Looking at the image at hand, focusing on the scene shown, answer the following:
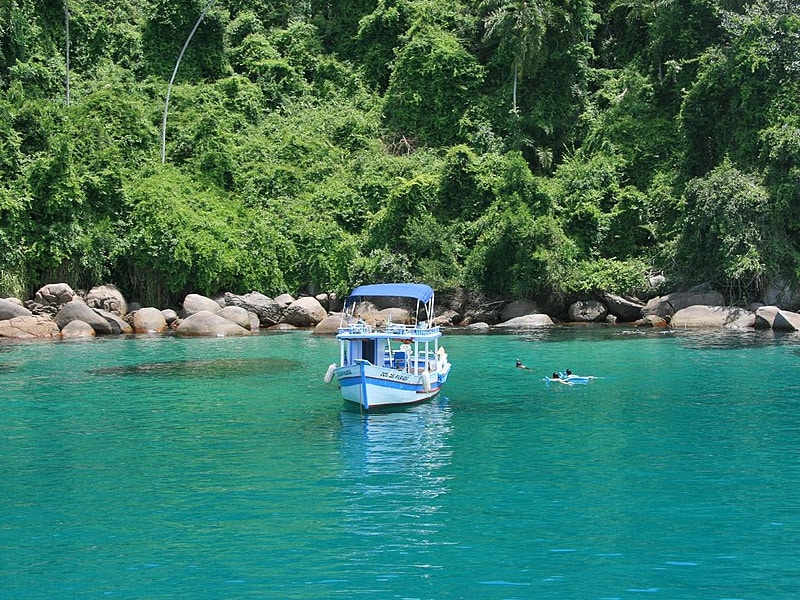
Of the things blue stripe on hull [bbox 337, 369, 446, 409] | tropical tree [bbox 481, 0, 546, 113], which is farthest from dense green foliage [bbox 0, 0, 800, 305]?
blue stripe on hull [bbox 337, 369, 446, 409]

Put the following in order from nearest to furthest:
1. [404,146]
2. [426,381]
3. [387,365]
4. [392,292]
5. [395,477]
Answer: [395,477] → [426,381] → [387,365] → [392,292] → [404,146]

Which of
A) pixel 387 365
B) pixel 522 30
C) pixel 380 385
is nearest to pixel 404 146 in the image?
pixel 522 30

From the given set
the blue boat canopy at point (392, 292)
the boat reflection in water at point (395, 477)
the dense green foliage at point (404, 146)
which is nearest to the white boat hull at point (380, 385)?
the boat reflection in water at point (395, 477)

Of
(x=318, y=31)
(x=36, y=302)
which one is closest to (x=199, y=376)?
(x=36, y=302)

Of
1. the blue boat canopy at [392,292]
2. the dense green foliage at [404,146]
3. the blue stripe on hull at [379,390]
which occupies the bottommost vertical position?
the blue stripe on hull at [379,390]

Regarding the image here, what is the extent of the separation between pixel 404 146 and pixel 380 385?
3749 centimetres

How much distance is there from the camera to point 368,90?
6356 centimetres

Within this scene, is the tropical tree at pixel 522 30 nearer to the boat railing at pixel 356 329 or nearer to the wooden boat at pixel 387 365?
the wooden boat at pixel 387 365

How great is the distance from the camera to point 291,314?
45.9 metres

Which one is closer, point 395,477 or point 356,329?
point 395,477

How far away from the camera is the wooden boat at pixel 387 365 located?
896 inches

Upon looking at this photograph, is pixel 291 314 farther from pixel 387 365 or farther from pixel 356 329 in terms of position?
pixel 356 329

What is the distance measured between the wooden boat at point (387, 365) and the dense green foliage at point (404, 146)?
68.8 feet

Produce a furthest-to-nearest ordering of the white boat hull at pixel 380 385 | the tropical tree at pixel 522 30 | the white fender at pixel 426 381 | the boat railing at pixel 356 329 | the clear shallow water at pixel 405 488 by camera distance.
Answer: the tropical tree at pixel 522 30 < the boat railing at pixel 356 329 < the white fender at pixel 426 381 < the white boat hull at pixel 380 385 < the clear shallow water at pixel 405 488
